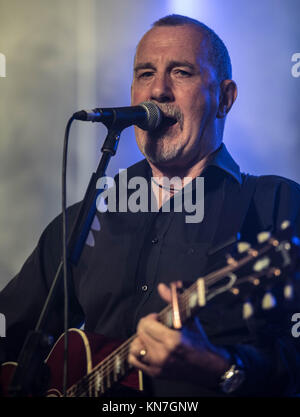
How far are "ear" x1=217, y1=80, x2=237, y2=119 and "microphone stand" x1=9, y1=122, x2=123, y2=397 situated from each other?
0.63 metres

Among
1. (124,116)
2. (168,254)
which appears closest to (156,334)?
(168,254)

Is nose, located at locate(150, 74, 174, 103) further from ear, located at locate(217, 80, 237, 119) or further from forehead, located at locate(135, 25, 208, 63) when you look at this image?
ear, located at locate(217, 80, 237, 119)

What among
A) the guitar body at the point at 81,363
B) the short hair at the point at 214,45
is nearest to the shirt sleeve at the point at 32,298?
the guitar body at the point at 81,363

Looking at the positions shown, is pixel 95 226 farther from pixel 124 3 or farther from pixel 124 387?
pixel 124 3

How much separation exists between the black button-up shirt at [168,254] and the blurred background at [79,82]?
0.23 meters

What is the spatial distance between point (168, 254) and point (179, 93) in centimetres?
57

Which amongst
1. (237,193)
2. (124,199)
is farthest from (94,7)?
(237,193)

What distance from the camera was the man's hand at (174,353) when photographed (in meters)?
1.25

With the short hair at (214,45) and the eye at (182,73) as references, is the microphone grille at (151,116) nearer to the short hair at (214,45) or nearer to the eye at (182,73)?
the eye at (182,73)

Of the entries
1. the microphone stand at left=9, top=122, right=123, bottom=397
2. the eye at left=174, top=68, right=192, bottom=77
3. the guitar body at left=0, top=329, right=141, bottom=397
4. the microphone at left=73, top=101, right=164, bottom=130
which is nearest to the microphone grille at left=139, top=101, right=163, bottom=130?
the microphone at left=73, top=101, right=164, bottom=130

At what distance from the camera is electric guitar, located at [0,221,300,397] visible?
1141mm

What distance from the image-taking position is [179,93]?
184 cm

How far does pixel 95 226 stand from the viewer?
195cm

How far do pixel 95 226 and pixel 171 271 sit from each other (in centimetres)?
39
